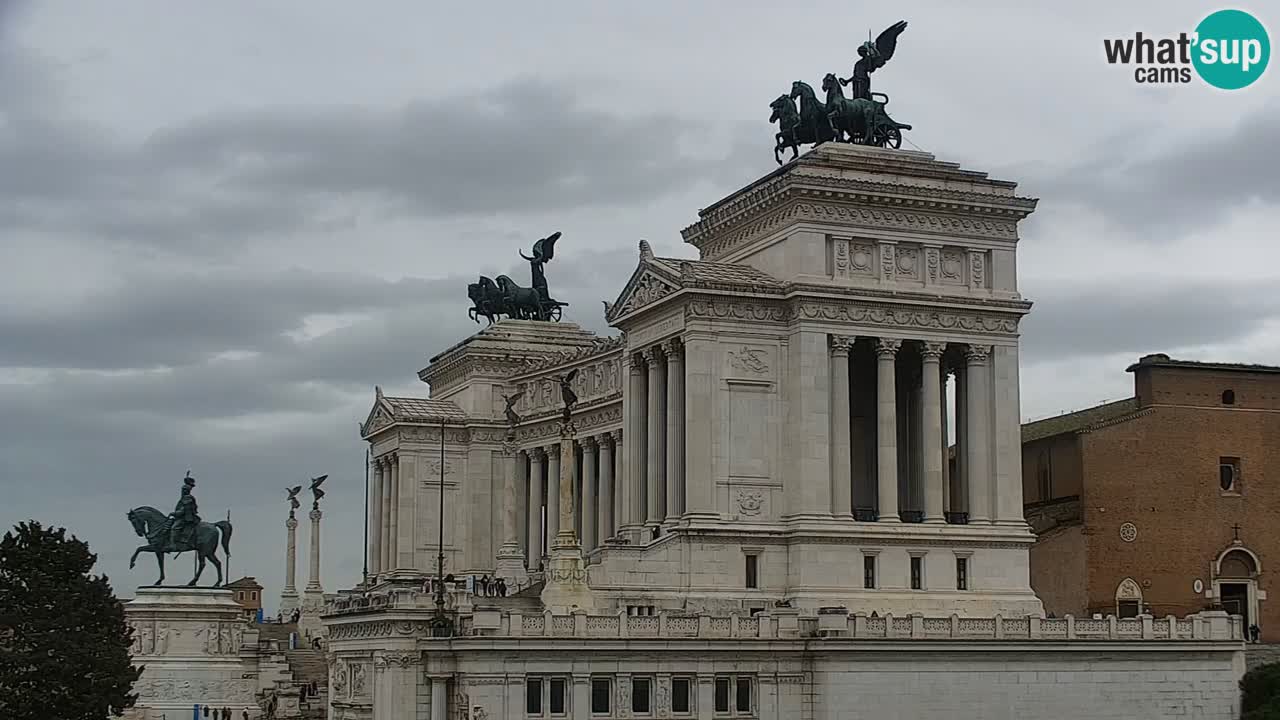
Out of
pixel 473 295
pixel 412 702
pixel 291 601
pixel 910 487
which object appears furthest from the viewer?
pixel 291 601

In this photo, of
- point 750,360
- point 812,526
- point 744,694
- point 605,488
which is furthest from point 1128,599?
point 744,694

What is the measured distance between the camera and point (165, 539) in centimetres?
9412

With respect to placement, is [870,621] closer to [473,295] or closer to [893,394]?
[893,394]

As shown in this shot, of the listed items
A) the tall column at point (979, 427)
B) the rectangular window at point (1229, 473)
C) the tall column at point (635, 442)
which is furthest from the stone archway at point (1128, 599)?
the tall column at point (635, 442)

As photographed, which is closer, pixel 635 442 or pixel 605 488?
pixel 635 442

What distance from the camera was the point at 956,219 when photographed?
243 ft

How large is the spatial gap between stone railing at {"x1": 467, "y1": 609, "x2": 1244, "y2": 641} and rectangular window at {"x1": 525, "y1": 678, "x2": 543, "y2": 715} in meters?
1.50

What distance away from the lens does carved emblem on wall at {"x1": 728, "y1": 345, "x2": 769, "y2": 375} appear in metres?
71.2

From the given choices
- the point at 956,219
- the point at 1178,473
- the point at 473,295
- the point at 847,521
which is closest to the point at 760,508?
the point at 847,521

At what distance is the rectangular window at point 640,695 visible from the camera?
5959cm

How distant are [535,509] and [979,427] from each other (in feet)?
117

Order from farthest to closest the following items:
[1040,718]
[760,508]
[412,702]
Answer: [760,508] → [1040,718] → [412,702]

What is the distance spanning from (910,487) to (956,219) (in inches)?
439

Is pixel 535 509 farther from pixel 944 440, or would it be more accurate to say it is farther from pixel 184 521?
pixel 944 440
